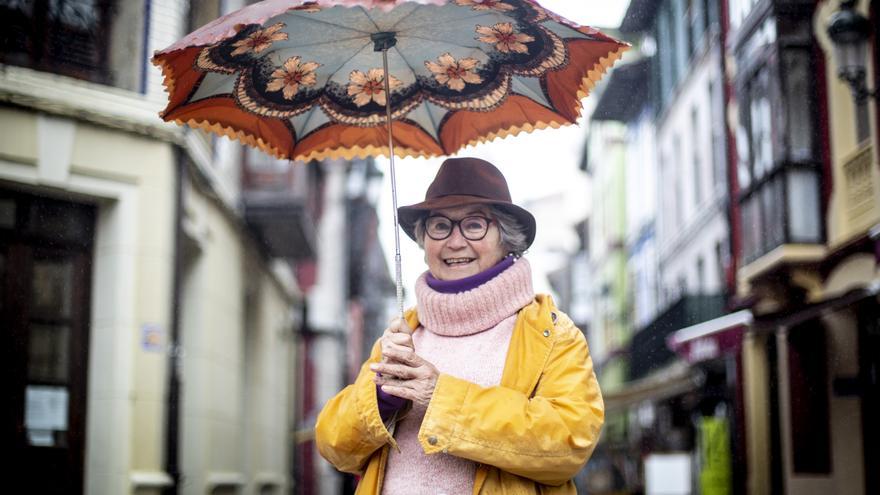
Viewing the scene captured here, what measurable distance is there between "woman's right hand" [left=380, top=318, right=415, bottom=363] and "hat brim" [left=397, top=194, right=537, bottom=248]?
0.54 meters

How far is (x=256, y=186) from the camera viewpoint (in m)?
16.9

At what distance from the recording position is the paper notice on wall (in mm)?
9156

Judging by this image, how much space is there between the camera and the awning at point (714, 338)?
1600 cm

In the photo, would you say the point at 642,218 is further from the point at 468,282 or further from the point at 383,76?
the point at 468,282

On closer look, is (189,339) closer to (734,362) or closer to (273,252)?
(273,252)

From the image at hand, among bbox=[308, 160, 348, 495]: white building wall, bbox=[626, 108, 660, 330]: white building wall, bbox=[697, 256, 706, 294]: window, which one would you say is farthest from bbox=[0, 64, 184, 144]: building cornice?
bbox=[626, 108, 660, 330]: white building wall

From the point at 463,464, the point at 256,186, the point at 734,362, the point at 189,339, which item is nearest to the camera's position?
the point at 463,464

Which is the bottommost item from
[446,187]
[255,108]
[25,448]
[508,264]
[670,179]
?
[25,448]

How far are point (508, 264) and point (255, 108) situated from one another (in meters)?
1.35

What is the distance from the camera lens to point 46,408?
9.34 meters

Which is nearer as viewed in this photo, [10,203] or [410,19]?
[410,19]

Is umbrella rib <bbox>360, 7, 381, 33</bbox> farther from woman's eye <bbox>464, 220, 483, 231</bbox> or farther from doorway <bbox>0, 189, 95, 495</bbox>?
doorway <bbox>0, 189, 95, 495</bbox>

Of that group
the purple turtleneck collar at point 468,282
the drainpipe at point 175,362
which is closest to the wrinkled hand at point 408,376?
the purple turtleneck collar at point 468,282

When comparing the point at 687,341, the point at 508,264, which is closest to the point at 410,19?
the point at 508,264
